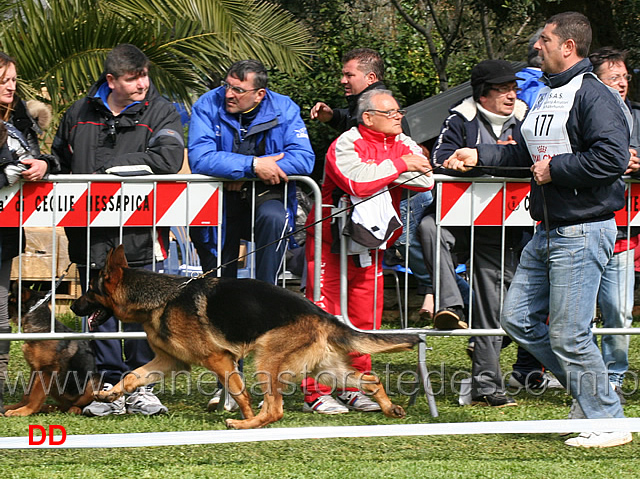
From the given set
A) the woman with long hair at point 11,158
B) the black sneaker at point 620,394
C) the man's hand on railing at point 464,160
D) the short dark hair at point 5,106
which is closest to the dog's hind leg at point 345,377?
the man's hand on railing at point 464,160

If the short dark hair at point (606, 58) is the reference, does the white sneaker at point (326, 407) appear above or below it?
below

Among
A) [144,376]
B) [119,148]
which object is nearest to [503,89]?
[119,148]

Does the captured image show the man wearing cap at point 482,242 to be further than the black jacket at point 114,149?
Yes

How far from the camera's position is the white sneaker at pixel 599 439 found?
4758 millimetres

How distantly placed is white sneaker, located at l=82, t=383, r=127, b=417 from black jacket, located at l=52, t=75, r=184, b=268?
2.88ft

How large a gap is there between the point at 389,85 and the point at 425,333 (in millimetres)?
8676

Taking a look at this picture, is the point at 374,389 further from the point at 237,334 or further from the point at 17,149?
the point at 17,149

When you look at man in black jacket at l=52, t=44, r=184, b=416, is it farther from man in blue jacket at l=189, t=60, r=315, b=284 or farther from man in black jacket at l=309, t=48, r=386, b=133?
man in black jacket at l=309, t=48, r=386, b=133

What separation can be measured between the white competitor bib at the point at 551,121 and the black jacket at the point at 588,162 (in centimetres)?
3

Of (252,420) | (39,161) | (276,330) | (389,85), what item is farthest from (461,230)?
(389,85)

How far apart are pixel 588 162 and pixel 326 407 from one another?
234 centimetres

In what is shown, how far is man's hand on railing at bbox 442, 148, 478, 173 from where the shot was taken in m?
5.23

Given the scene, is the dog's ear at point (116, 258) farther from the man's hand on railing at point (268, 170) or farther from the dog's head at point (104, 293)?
the man's hand on railing at point (268, 170)

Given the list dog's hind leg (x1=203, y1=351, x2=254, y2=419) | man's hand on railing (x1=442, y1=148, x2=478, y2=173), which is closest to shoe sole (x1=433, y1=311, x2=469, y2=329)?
man's hand on railing (x1=442, y1=148, x2=478, y2=173)
